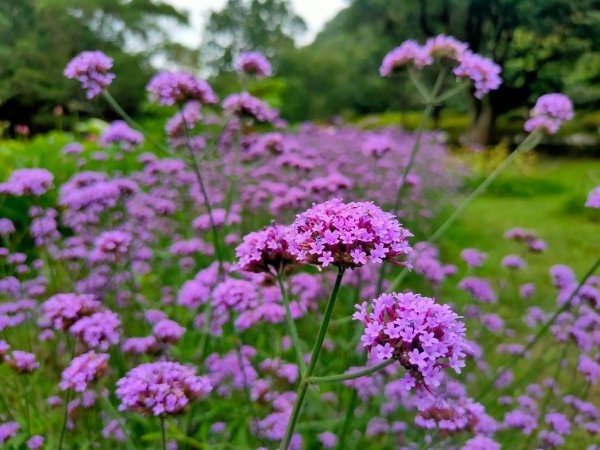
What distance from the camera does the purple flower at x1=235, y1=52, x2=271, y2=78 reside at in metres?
2.70

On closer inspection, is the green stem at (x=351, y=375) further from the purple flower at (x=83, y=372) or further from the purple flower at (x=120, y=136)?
the purple flower at (x=120, y=136)

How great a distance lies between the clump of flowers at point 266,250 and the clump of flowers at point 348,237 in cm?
20

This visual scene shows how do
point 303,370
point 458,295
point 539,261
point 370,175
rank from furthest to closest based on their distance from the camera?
1. point 539,261
2. point 370,175
3. point 458,295
4. point 303,370

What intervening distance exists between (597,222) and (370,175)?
15.4 ft

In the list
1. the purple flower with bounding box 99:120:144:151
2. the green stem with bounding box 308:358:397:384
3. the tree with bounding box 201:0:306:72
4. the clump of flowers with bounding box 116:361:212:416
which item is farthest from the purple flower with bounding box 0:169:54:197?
the tree with bounding box 201:0:306:72

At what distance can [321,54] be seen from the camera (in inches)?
1329

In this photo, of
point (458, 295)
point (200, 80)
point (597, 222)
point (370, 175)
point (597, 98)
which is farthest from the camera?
point (597, 98)

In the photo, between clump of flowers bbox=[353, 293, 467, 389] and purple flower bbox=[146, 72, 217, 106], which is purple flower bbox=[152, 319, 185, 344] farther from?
clump of flowers bbox=[353, 293, 467, 389]

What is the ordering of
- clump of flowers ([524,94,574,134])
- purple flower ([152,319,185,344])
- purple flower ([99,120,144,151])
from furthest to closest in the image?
purple flower ([99,120,144,151]) → clump of flowers ([524,94,574,134]) → purple flower ([152,319,185,344])

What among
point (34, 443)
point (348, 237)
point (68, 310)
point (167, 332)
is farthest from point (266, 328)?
point (348, 237)

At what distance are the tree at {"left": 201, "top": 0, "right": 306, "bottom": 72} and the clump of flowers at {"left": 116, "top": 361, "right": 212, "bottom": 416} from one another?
32.3 m

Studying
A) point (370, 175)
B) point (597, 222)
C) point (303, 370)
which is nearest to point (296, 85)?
point (597, 222)

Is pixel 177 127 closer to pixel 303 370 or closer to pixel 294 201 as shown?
pixel 294 201

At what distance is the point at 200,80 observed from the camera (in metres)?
2.40
